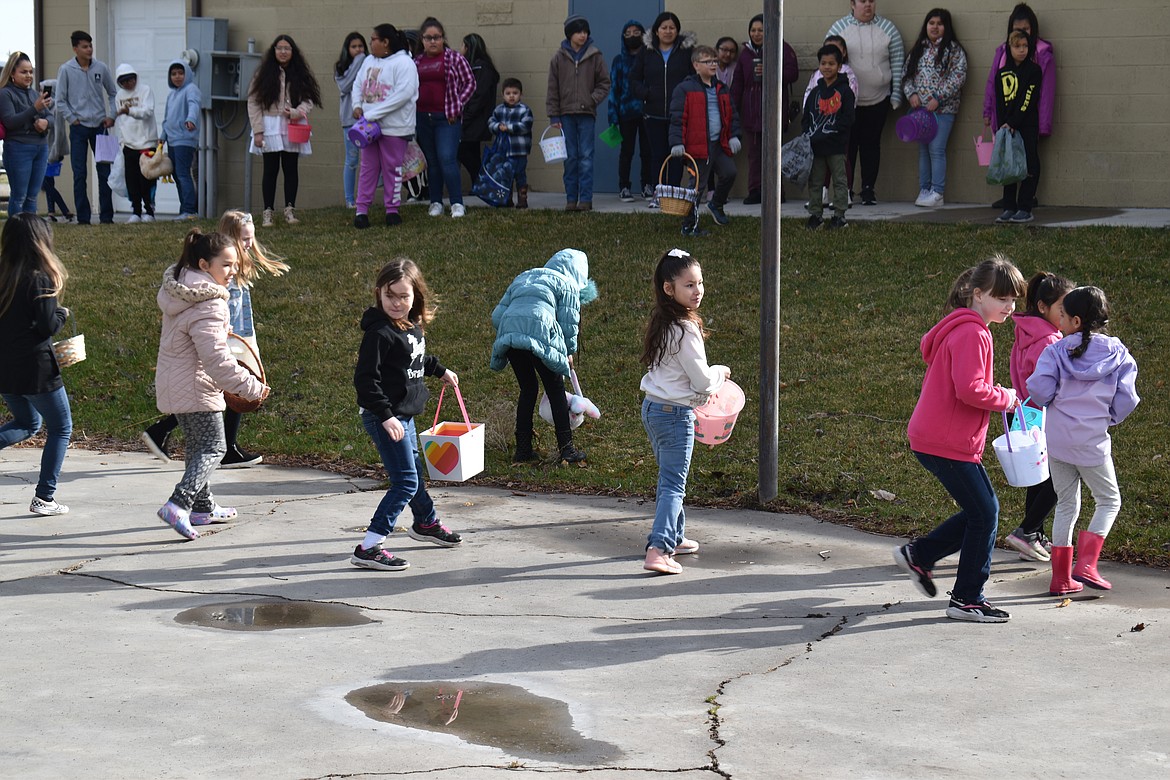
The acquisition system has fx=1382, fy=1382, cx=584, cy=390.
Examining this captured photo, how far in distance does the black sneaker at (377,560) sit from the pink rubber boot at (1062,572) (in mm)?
3015

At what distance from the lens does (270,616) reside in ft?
19.4

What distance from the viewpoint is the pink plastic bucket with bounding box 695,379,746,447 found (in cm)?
701

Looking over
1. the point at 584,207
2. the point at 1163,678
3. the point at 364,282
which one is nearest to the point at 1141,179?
the point at 584,207

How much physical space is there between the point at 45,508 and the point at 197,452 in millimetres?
1048

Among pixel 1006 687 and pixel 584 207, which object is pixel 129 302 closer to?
pixel 584 207

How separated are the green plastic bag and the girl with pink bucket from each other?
8.11m

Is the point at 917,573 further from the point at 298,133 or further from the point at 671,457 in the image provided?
the point at 298,133

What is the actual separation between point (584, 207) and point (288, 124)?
3578 mm

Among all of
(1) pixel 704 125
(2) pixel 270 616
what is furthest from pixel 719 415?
(1) pixel 704 125

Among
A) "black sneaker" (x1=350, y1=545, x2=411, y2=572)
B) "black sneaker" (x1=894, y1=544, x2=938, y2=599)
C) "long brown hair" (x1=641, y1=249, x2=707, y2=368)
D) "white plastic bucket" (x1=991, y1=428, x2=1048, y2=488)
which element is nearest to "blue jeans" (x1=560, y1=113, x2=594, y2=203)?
"long brown hair" (x1=641, y1=249, x2=707, y2=368)

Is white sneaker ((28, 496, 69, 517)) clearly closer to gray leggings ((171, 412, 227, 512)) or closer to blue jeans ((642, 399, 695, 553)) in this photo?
gray leggings ((171, 412, 227, 512))

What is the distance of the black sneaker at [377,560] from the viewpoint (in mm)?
6621

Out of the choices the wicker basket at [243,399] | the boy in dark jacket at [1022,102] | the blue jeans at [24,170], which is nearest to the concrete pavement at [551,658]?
the wicker basket at [243,399]

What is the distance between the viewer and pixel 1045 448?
5.80 meters
